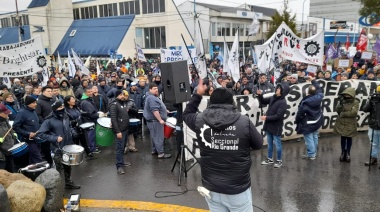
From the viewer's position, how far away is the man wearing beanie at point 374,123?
6430 millimetres

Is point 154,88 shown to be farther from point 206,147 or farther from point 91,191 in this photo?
point 206,147

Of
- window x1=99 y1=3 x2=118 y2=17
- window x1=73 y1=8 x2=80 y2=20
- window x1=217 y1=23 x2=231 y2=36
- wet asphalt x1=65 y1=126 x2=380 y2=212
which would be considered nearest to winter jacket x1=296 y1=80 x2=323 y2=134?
wet asphalt x1=65 y1=126 x2=380 y2=212

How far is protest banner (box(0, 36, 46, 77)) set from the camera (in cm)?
1016

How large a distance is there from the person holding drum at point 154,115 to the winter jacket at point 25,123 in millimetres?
2426

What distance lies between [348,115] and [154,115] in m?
4.19

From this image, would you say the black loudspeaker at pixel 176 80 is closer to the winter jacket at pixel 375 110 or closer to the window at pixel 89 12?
the winter jacket at pixel 375 110

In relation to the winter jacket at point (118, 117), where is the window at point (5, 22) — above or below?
above

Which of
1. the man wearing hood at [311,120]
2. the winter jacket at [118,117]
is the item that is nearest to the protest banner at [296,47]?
the man wearing hood at [311,120]

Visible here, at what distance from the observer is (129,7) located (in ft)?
146

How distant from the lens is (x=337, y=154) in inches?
298

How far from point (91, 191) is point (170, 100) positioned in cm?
222

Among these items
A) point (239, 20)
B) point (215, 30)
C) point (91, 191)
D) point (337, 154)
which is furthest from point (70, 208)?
point (239, 20)

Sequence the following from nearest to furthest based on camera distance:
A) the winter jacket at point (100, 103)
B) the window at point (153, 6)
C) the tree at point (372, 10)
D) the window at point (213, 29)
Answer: the winter jacket at point (100, 103) → the tree at point (372, 10) → the window at point (153, 6) → the window at point (213, 29)

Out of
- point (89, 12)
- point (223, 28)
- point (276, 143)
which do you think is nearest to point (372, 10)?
point (223, 28)
